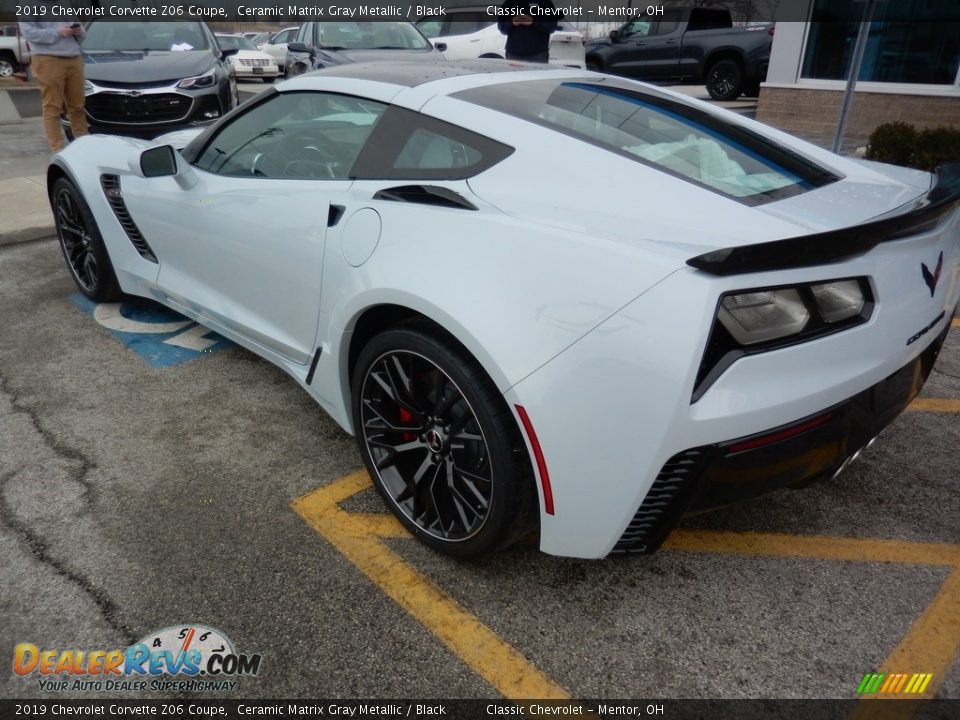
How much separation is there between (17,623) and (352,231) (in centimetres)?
148

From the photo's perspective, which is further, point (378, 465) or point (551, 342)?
point (378, 465)

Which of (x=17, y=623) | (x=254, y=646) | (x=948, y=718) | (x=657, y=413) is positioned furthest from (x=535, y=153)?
(x=17, y=623)

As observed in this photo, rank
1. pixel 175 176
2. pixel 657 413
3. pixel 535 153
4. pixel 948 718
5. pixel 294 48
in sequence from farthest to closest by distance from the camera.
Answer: pixel 294 48
pixel 175 176
pixel 535 153
pixel 948 718
pixel 657 413

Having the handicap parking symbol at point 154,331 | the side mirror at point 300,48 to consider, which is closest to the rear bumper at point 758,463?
the handicap parking symbol at point 154,331

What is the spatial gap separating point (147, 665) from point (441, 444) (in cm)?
98

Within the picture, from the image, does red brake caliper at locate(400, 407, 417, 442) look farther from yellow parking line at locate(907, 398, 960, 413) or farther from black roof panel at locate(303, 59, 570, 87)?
yellow parking line at locate(907, 398, 960, 413)

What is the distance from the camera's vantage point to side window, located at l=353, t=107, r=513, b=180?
2.21 metres

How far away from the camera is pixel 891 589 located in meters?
2.15

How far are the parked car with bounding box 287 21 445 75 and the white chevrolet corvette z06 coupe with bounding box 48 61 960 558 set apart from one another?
617 centimetres

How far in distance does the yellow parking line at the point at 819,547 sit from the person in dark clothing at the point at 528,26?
19.0ft

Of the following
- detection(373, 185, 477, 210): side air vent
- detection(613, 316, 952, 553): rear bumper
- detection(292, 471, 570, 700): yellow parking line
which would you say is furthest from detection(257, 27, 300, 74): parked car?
detection(613, 316, 952, 553): rear bumper

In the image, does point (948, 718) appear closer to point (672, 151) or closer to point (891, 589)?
point (891, 589)

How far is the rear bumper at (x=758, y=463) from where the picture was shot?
1687 millimetres

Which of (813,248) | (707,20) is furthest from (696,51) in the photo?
(813,248)
